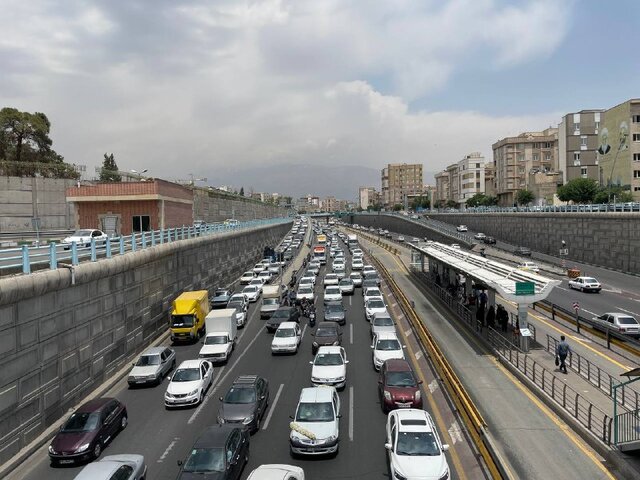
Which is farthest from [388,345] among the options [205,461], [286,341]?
[205,461]

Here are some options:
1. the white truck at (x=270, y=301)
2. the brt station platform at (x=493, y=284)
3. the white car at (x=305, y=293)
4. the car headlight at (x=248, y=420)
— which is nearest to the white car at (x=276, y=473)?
the car headlight at (x=248, y=420)

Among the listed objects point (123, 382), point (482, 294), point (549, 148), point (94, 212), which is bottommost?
point (123, 382)

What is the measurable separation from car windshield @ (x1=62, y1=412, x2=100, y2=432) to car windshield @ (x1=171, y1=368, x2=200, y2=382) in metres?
4.25

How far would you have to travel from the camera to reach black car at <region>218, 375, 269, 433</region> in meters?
16.0

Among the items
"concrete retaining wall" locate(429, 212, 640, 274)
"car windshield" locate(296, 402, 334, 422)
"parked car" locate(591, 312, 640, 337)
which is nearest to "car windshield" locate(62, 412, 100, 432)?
"car windshield" locate(296, 402, 334, 422)

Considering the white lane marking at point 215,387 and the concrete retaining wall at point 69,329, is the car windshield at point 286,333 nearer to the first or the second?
the white lane marking at point 215,387

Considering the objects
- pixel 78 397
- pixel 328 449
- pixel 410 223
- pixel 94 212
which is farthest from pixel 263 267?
pixel 410 223

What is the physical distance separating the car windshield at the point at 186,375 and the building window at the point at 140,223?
22.7 meters

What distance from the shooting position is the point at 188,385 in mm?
19188

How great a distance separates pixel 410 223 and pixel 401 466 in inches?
4214

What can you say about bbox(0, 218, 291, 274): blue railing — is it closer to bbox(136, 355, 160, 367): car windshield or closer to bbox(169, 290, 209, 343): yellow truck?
bbox(169, 290, 209, 343): yellow truck

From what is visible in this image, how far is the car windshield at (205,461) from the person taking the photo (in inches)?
481

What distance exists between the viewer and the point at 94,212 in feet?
131

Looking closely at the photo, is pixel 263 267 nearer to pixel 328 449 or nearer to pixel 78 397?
pixel 78 397
